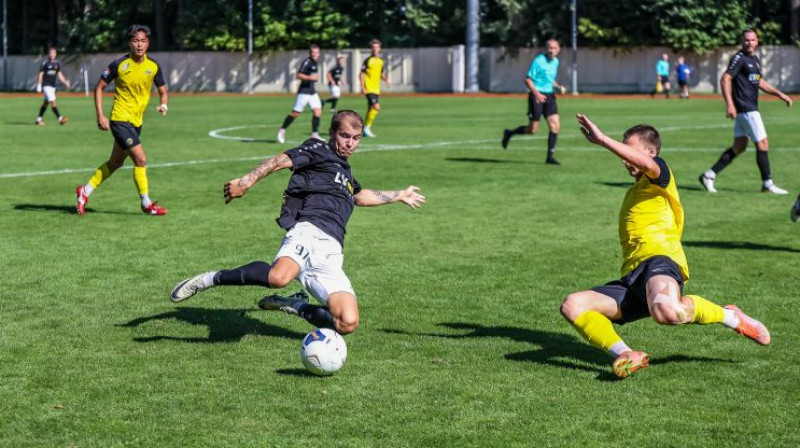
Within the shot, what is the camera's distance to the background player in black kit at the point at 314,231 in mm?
7680

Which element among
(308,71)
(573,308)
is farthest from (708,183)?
(308,71)

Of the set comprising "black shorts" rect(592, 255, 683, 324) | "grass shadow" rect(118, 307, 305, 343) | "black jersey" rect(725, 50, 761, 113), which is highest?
"black jersey" rect(725, 50, 761, 113)

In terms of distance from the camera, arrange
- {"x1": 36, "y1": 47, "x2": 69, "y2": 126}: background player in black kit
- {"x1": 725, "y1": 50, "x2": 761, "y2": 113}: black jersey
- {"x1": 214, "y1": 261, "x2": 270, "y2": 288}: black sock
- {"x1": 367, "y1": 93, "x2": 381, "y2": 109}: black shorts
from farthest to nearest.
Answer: {"x1": 36, "y1": 47, "x2": 69, "y2": 126}: background player in black kit, {"x1": 367, "y1": 93, "x2": 381, "y2": 109}: black shorts, {"x1": 725, "y1": 50, "x2": 761, "y2": 113}: black jersey, {"x1": 214, "y1": 261, "x2": 270, "y2": 288}: black sock

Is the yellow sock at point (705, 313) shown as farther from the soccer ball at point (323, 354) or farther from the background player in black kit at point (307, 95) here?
the background player in black kit at point (307, 95)

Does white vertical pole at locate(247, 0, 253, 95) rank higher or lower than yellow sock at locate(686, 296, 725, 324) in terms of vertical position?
higher

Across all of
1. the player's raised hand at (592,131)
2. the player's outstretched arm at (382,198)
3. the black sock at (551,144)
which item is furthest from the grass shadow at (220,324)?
the black sock at (551,144)

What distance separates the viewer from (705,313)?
7.39 meters

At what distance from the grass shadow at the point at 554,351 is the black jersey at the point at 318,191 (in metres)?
0.96

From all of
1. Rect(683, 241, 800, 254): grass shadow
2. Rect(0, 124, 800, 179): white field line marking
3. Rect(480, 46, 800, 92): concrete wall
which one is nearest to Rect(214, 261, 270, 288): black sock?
Rect(683, 241, 800, 254): grass shadow

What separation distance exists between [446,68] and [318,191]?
5656 cm

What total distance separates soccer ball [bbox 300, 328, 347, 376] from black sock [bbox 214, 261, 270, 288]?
670 mm

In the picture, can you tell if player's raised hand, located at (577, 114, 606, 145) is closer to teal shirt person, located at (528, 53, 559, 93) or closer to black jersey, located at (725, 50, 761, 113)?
black jersey, located at (725, 50, 761, 113)

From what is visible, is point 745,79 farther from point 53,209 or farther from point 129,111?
point 53,209

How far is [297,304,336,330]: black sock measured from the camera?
7.81 meters
